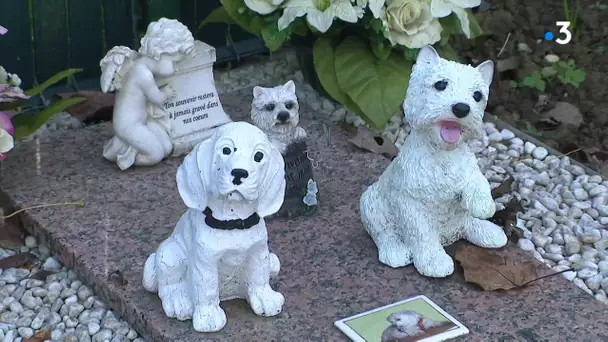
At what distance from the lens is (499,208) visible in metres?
4.09

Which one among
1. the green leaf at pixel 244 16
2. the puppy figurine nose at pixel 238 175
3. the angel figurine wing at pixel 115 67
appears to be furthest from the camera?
the green leaf at pixel 244 16

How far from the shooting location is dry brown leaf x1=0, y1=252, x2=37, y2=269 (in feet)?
12.5

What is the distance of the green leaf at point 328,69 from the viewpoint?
454 cm

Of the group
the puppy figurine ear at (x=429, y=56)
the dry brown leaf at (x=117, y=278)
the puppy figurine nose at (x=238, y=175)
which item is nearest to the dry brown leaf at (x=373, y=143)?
the puppy figurine ear at (x=429, y=56)

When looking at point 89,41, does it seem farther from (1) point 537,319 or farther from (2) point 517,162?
(1) point 537,319

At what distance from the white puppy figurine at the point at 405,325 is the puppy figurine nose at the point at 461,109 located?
64 centimetres

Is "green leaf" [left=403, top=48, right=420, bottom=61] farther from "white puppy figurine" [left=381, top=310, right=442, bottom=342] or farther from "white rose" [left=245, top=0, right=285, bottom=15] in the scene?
"white puppy figurine" [left=381, top=310, right=442, bottom=342]

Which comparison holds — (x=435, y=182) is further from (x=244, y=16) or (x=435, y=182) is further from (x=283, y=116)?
(x=244, y=16)

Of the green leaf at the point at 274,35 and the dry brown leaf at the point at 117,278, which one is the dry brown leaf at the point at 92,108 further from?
the dry brown leaf at the point at 117,278

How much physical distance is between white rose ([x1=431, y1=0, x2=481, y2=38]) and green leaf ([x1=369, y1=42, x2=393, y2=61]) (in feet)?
0.81

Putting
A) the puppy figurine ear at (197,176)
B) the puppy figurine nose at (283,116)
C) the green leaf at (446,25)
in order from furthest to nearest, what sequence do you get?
1. the green leaf at (446,25)
2. the puppy figurine nose at (283,116)
3. the puppy figurine ear at (197,176)

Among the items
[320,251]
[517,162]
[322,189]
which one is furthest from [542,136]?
[320,251]

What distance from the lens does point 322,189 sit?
163 inches

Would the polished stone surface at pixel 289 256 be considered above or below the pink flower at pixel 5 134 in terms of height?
below
